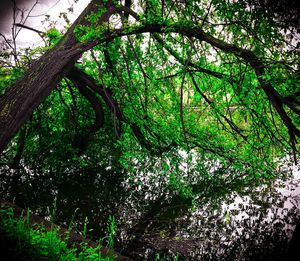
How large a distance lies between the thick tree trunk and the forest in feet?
0.06

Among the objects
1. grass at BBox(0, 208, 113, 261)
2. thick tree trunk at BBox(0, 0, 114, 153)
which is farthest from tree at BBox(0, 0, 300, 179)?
grass at BBox(0, 208, 113, 261)

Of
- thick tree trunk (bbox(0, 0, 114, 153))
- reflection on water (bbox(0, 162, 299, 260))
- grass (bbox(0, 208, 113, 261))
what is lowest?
grass (bbox(0, 208, 113, 261))

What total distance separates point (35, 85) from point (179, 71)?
2.47 metres

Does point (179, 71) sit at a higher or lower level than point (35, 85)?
higher

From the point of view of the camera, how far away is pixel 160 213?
6875 millimetres

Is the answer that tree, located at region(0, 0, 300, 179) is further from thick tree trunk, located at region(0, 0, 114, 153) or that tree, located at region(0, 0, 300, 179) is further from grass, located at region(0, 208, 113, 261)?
grass, located at region(0, 208, 113, 261)

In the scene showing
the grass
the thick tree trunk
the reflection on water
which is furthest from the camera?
the reflection on water

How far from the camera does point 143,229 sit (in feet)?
19.4

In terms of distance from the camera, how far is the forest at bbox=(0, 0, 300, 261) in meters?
2.88

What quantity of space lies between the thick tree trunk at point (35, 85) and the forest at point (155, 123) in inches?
0.7

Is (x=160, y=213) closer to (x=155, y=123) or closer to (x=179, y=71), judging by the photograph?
(x=155, y=123)

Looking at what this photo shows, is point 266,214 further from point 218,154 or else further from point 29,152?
point 29,152

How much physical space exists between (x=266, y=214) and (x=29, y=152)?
787cm

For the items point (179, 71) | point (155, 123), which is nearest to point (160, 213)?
point (155, 123)
